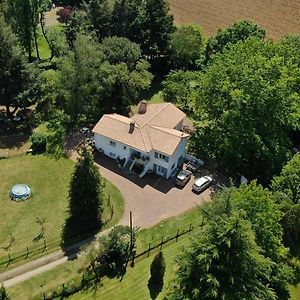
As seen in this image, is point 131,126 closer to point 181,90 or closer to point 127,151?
point 127,151

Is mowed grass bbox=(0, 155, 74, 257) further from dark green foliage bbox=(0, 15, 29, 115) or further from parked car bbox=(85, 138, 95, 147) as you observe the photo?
dark green foliage bbox=(0, 15, 29, 115)

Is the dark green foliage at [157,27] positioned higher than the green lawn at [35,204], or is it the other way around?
the dark green foliage at [157,27]

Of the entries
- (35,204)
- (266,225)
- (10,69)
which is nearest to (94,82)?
(10,69)

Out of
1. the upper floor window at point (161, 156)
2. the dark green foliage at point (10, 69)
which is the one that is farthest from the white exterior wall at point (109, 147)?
the dark green foliage at point (10, 69)

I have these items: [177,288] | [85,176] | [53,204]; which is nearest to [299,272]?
[177,288]

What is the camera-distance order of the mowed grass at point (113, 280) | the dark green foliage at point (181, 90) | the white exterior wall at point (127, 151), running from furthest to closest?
the dark green foliage at point (181, 90), the white exterior wall at point (127, 151), the mowed grass at point (113, 280)

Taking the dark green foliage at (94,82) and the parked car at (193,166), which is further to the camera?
the dark green foliage at (94,82)

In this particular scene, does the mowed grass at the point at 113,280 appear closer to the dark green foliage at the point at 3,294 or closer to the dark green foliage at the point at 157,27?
the dark green foliage at the point at 3,294
